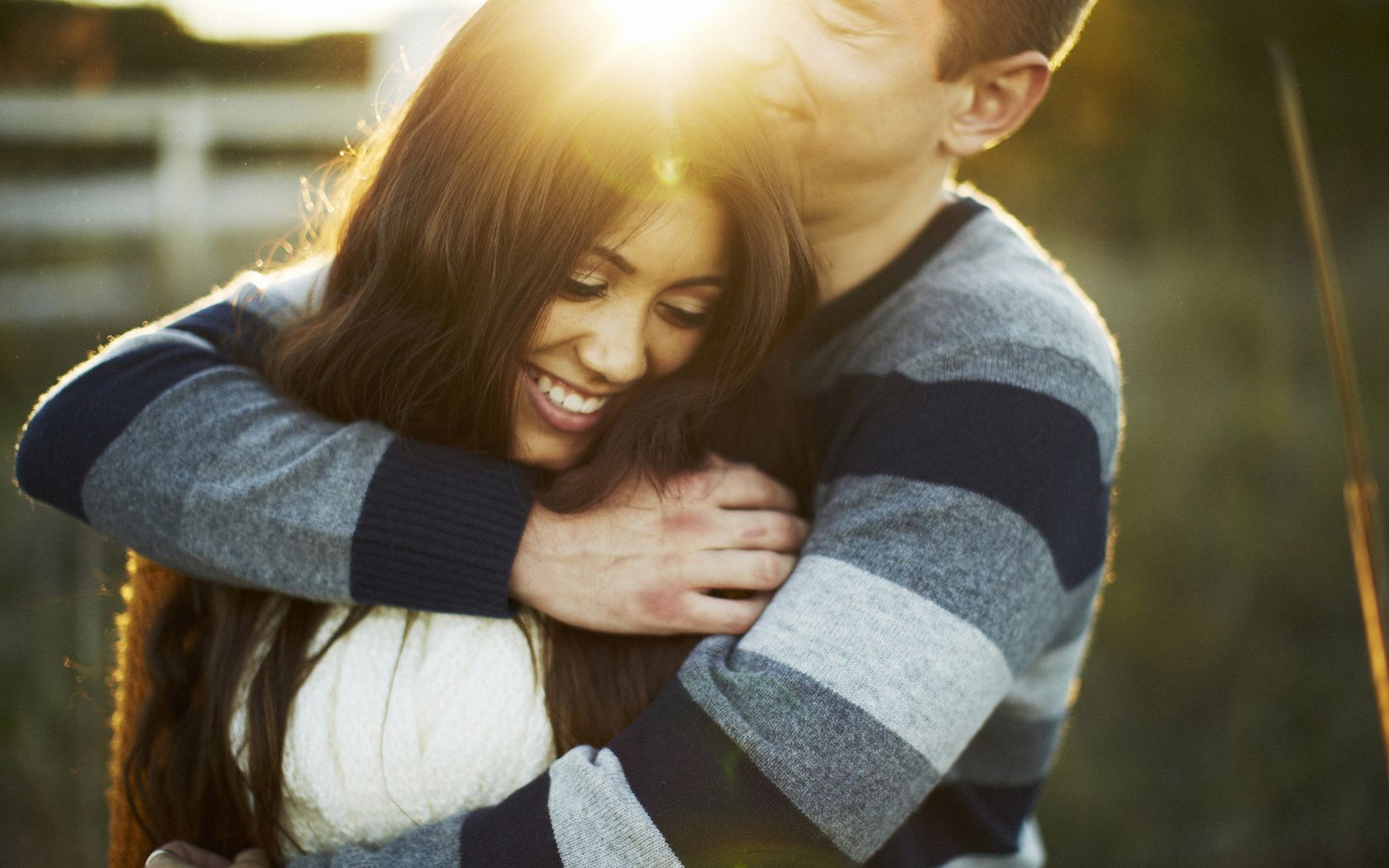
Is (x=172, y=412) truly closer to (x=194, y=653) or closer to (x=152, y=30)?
(x=194, y=653)

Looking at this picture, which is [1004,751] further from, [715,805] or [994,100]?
[994,100]

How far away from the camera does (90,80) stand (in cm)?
614

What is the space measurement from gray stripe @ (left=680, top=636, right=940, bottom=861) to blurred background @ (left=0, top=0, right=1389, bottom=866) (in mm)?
868

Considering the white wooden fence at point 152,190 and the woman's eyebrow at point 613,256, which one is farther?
the white wooden fence at point 152,190

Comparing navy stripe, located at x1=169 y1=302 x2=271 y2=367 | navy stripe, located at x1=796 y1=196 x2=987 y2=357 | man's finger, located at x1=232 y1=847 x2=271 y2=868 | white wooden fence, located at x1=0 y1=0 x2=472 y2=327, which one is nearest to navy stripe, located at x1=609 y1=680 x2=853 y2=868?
man's finger, located at x1=232 y1=847 x2=271 y2=868

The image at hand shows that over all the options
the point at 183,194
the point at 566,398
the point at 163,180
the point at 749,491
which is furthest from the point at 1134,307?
the point at 163,180

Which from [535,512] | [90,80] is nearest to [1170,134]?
[535,512]

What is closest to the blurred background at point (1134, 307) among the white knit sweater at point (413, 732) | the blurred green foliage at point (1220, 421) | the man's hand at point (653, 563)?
the blurred green foliage at point (1220, 421)

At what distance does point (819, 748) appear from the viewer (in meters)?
1.06

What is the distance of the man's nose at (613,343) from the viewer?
1292 millimetres

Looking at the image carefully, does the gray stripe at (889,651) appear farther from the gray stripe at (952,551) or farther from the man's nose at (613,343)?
the man's nose at (613,343)

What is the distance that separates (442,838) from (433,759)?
92mm

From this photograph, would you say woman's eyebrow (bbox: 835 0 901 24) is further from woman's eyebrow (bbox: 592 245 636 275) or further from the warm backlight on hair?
woman's eyebrow (bbox: 592 245 636 275)

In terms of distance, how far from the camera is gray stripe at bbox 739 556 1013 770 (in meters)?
1.08
